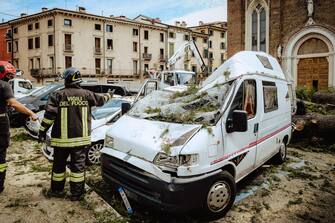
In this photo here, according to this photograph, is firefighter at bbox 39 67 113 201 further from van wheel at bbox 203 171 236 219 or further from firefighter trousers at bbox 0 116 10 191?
van wheel at bbox 203 171 236 219

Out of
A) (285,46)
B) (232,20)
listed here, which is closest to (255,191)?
(285,46)

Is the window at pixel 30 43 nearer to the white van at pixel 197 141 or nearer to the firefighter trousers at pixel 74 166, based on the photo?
the white van at pixel 197 141

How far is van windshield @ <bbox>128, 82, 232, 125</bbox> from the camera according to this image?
4246 mm

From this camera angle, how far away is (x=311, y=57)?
19.1 meters

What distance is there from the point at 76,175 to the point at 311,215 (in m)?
3.49

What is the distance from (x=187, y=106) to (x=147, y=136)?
980mm

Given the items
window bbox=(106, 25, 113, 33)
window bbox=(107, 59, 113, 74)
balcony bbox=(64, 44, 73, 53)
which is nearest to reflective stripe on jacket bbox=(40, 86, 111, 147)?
balcony bbox=(64, 44, 73, 53)

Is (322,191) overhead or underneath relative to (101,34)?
underneath

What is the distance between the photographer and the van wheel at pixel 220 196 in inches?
151

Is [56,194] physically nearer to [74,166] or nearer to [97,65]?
[74,166]

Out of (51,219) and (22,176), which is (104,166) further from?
(22,176)

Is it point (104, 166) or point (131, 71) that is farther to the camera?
point (131, 71)

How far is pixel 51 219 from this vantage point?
3.85 m

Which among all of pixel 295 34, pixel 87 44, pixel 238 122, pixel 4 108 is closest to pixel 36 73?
pixel 87 44
